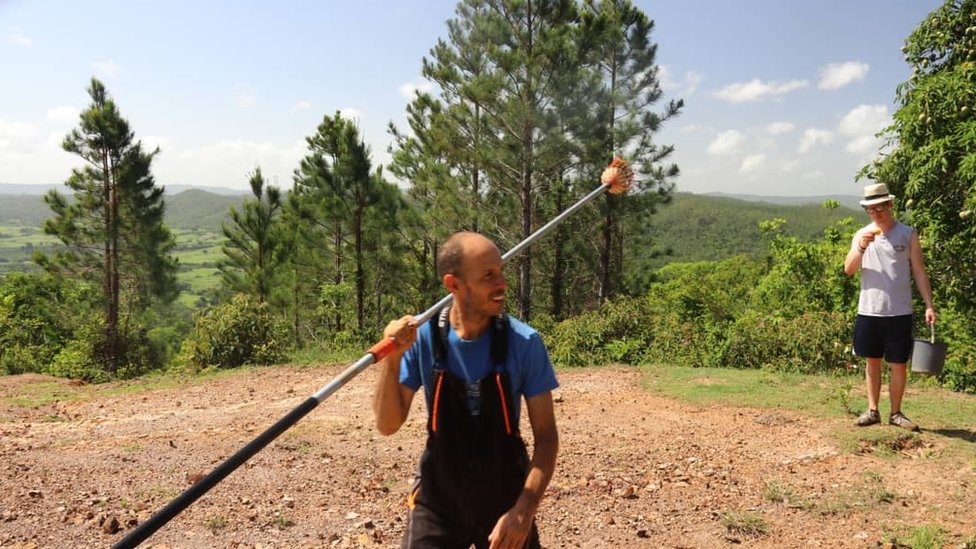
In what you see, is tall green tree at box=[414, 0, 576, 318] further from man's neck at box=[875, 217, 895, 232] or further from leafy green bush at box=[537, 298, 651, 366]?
man's neck at box=[875, 217, 895, 232]

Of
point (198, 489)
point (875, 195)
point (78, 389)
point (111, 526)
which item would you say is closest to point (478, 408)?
point (198, 489)

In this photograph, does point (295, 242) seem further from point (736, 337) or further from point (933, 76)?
point (933, 76)

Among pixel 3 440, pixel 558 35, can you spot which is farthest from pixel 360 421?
pixel 558 35

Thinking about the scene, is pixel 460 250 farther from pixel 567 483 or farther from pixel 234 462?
pixel 567 483

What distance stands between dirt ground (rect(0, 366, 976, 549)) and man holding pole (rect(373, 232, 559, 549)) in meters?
1.93

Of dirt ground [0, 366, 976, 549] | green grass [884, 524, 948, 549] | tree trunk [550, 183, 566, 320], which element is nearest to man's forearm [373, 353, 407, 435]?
dirt ground [0, 366, 976, 549]

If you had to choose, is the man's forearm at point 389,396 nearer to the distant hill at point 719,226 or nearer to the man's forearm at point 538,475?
the man's forearm at point 538,475

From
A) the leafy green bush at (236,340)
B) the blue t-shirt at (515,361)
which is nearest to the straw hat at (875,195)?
the blue t-shirt at (515,361)

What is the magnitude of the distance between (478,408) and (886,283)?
425 centimetres

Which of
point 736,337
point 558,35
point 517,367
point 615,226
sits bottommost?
point 736,337

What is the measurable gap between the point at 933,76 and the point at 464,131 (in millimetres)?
13715

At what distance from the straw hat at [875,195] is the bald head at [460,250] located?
4.00 meters

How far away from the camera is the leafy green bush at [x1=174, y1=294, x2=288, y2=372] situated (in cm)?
1167

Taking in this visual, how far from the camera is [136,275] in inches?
896
